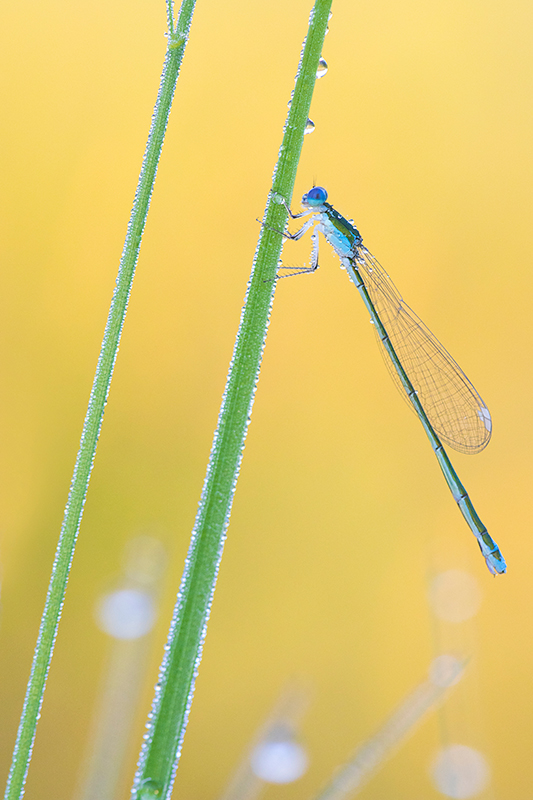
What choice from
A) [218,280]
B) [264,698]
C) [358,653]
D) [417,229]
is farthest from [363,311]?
[264,698]

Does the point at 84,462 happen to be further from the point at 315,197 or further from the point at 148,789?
the point at 315,197

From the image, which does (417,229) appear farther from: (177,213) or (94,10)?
(94,10)

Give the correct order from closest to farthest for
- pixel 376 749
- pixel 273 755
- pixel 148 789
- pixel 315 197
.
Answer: pixel 148 789 < pixel 376 749 < pixel 273 755 < pixel 315 197

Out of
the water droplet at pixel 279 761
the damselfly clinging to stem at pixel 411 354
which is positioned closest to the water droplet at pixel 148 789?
the water droplet at pixel 279 761

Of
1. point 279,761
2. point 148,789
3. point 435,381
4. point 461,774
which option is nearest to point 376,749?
point 148,789

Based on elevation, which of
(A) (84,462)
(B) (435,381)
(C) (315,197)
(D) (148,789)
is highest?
(C) (315,197)

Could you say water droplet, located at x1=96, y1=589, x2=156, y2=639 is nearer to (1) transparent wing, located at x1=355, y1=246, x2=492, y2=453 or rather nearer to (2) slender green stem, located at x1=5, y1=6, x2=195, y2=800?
(2) slender green stem, located at x1=5, y1=6, x2=195, y2=800
